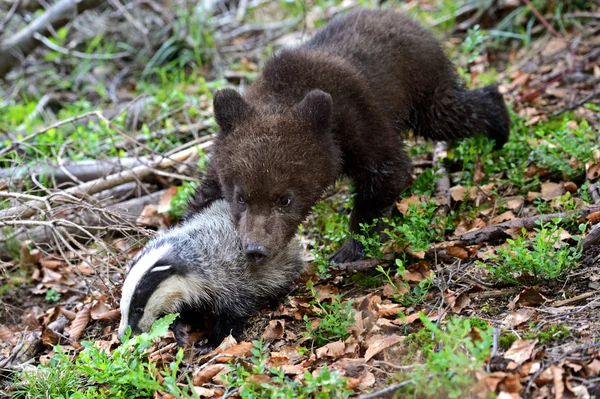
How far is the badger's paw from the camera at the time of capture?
17.8 feet

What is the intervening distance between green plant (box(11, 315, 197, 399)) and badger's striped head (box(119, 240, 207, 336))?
165mm

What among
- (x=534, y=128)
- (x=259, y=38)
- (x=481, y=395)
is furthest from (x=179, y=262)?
(x=259, y=38)

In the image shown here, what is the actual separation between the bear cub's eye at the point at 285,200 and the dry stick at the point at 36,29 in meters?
6.54

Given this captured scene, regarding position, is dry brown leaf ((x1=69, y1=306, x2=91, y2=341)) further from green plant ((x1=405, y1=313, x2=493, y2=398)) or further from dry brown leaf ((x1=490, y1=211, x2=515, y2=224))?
dry brown leaf ((x1=490, y1=211, x2=515, y2=224))

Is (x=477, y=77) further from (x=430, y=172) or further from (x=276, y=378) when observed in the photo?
(x=276, y=378)

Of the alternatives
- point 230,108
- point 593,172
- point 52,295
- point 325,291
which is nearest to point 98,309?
point 52,295

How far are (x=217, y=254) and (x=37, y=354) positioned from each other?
1.76 meters

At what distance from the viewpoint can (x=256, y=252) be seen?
174 inches

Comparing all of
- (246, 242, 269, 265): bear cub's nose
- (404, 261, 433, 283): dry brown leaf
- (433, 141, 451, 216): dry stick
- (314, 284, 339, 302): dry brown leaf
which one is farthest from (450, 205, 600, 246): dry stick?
(246, 242, 269, 265): bear cub's nose

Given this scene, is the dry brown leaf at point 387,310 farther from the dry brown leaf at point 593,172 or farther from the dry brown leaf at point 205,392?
the dry brown leaf at point 593,172

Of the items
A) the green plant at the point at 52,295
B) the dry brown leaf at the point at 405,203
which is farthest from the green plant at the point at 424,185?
the green plant at the point at 52,295

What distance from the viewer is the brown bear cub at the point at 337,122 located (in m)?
4.57

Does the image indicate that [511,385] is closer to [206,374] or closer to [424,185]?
[206,374]

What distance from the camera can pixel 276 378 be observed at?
3.69 m
